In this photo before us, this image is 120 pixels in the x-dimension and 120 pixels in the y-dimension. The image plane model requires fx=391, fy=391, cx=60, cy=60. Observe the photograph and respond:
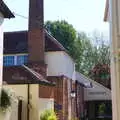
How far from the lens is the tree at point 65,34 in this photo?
45159 millimetres

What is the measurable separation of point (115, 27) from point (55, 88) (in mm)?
21393

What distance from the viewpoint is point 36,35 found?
29.7 meters

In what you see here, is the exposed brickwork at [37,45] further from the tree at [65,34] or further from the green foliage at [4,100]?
the tree at [65,34]

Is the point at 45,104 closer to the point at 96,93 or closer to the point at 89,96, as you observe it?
the point at 96,93

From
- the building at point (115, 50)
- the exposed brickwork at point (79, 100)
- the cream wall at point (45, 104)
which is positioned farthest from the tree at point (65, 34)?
the building at point (115, 50)

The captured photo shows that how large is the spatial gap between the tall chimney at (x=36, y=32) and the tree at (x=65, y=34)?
15.0 meters

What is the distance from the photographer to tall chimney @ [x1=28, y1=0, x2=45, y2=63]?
96.9 feet

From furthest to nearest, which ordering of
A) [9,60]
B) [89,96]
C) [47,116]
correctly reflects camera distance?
[89,96] → [9,60] → [47,116]

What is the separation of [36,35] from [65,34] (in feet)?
53.2

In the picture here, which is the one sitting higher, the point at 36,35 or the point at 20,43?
the point at 36,35

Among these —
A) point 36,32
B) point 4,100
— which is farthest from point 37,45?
point 4,100

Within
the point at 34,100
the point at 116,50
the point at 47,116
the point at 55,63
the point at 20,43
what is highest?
the point at 20,43

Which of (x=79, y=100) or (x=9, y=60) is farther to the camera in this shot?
(x=79, y=100)

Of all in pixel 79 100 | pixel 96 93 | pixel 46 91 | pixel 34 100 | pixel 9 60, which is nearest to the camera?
pixel 34 100
